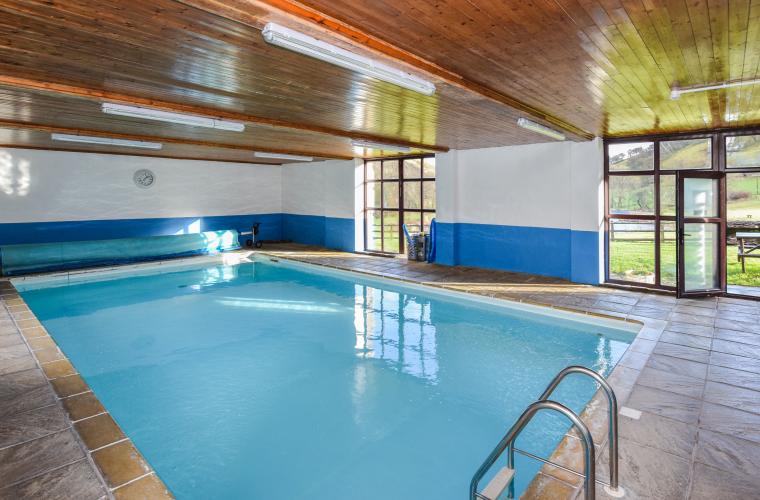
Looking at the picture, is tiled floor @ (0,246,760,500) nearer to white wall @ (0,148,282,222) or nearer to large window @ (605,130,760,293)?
large window @ (605,130,760,293)

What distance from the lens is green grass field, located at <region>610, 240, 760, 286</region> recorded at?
Result: 27.7 feet

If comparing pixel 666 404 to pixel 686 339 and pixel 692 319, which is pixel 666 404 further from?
pixel 692 319

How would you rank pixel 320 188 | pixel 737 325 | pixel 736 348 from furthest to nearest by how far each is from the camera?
pixel 320 188, pixel 737 325, pixel 736 348

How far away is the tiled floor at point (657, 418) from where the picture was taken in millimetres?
2385

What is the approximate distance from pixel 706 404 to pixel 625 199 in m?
6.17

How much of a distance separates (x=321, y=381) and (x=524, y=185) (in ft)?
19.0

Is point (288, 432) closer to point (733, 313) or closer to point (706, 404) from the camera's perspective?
point (706, 404)

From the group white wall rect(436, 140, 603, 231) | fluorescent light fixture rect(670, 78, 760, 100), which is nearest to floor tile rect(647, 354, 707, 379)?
fluorescent light fixture rect(670, 78, 760, 100)

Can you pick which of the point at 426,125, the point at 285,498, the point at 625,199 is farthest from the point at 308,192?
the point at 285,498

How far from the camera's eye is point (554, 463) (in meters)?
2.08

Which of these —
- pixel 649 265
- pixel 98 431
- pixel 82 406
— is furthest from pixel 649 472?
pixel 649 265

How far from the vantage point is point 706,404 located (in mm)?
3256

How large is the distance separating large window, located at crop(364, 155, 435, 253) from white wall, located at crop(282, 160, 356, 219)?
1.59ft

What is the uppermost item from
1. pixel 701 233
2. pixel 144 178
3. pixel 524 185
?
pixel 144 178
